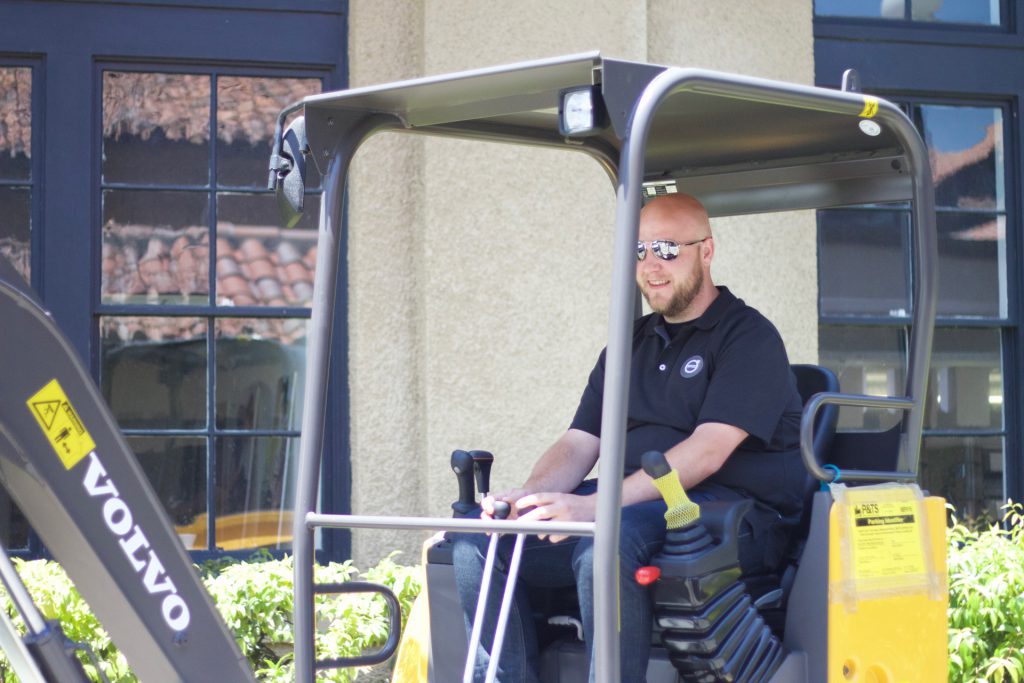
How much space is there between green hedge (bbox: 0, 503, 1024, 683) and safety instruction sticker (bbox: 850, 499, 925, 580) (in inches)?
71.0

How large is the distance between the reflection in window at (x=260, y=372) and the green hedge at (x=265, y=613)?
2.77 ft

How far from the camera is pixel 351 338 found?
20.5 feet

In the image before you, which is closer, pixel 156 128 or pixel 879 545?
pixel 879 545

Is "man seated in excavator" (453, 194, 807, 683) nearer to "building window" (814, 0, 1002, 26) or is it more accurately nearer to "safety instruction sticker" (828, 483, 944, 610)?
"safety instruction sticker" (828, 483, 944, 610)

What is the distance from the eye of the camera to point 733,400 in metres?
3.59

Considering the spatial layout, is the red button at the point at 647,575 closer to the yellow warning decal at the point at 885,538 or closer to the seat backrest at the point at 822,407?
the yellow warning decal at the point at 885,538

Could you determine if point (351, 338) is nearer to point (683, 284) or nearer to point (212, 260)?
point (212, 260)

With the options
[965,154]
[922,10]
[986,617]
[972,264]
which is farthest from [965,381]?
[986,617]

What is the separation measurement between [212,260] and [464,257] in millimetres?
1109

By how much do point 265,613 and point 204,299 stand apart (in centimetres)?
155

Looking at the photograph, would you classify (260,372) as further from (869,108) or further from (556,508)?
(869,108)

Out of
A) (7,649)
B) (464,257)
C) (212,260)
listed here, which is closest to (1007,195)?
(464,257)

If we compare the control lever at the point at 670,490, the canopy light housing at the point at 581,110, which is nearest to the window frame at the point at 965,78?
the control lever at the point at 670,490

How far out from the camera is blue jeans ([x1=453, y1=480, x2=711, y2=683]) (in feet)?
10.6
